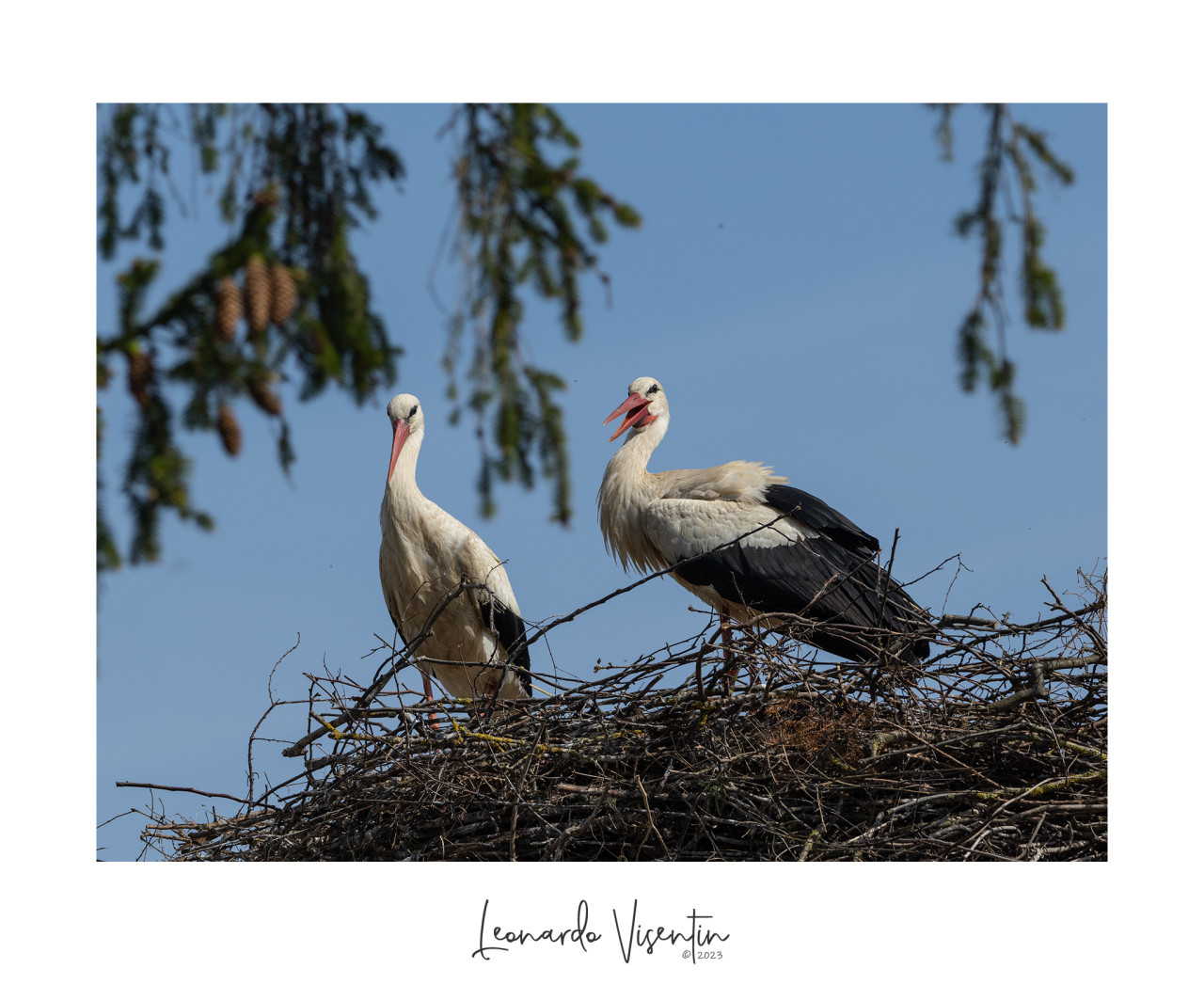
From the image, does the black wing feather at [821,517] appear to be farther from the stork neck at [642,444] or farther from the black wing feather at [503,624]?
the black wing feather at [503,624]

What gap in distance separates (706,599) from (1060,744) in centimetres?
200

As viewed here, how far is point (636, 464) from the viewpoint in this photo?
5848 mm

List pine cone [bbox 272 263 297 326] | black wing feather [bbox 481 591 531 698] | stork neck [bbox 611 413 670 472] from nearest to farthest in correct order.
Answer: pine cone [bbox 272 263 297 326], black wing feather [bbox 481 591 531 698], stork neck [bbox 611 413 670 472]

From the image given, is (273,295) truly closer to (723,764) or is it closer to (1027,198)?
(1027,198)

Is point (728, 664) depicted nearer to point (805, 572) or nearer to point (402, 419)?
point (805, 572)

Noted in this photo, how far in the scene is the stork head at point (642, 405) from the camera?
19.8 feet

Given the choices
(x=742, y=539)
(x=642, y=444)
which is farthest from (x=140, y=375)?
(x=642, y=444)

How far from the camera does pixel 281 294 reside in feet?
4.75

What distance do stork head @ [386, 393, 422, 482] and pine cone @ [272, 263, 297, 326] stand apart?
14.2ft

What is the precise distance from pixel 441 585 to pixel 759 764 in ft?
7.35

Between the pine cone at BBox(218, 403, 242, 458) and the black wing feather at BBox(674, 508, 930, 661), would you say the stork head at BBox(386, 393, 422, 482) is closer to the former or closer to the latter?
the black wing feather at BBox(674, 508, 930, 661)

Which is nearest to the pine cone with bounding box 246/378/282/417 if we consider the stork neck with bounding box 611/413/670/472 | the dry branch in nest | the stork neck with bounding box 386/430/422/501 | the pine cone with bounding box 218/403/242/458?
the pine cone with bounding box 218/403/242/458

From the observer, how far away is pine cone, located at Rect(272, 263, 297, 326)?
1441mm

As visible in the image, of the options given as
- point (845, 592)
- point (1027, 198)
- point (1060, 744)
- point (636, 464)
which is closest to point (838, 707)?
point (1060, 744)
